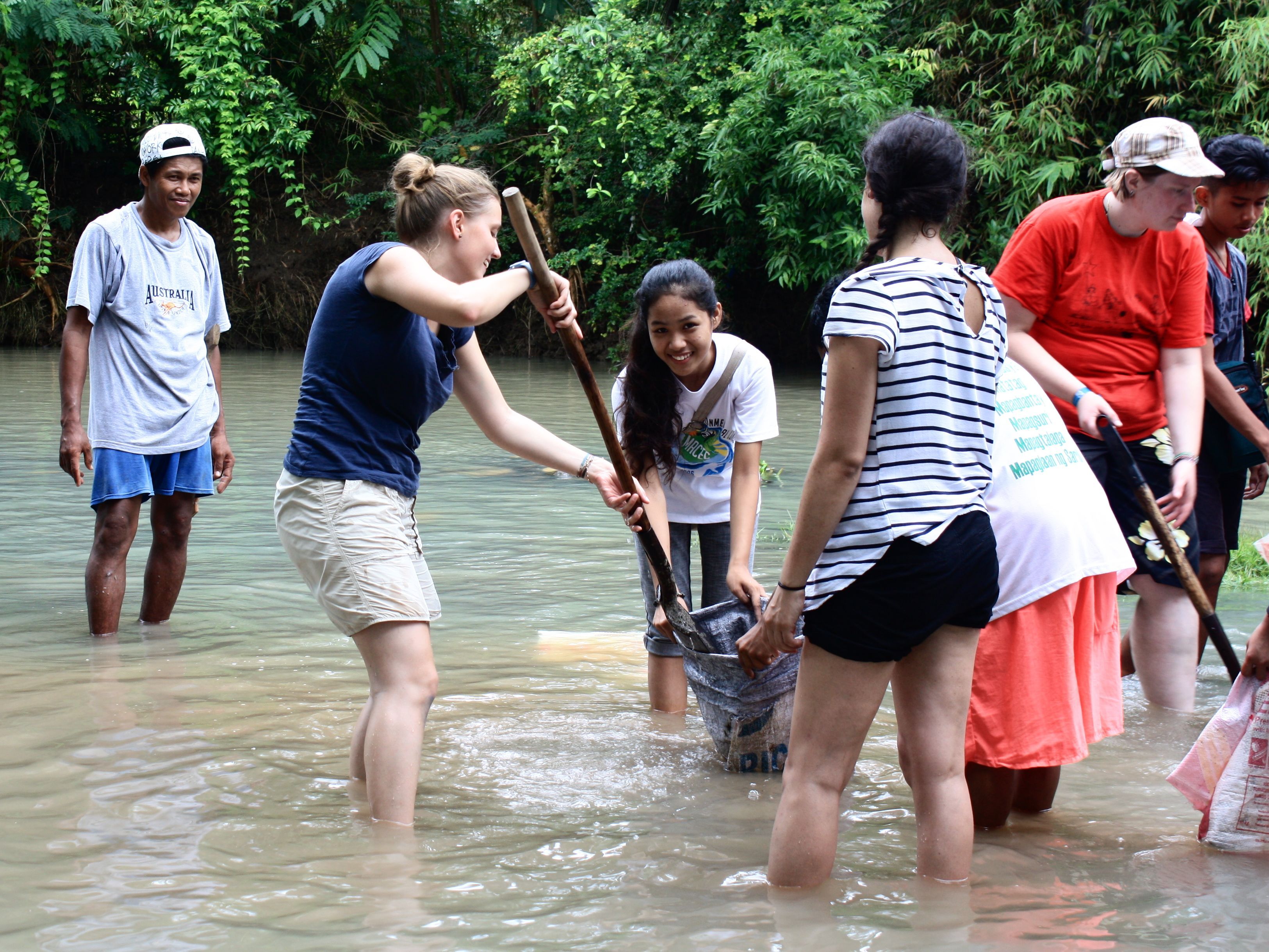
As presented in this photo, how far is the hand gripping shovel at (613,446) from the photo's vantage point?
2760 mm

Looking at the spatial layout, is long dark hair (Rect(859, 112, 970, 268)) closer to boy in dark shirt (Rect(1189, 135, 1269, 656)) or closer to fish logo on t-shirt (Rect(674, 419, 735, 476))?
fish logo on t-shirt (Rect(674, 419, 735, 476))

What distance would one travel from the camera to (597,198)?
18.2 meters

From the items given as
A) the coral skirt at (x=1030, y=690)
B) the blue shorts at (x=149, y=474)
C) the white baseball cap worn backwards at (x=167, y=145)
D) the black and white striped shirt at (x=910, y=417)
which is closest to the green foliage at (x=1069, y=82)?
the white baseball cap worn backwards at (x=167, y=145)

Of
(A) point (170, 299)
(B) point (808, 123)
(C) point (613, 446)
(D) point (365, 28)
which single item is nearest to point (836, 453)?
(C) point (613, 446)

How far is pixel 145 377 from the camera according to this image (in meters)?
4.59

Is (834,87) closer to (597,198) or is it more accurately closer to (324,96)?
(597,198)

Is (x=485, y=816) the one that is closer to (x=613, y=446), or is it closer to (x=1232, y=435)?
(x=613, y=446)

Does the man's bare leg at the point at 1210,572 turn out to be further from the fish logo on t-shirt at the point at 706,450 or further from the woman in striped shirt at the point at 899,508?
the woman in striped shirt at the point at 899,508

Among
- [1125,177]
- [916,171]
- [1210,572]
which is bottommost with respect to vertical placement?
[1210,572]

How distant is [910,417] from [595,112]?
15.7 metres

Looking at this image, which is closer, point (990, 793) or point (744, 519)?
point (990, 793)

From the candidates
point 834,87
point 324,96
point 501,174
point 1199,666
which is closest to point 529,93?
point 501,174

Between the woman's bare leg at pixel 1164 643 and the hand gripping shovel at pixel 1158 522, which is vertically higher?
the hand gripping shovel at pixel 1158 522

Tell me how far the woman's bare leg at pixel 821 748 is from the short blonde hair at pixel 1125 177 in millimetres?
1629
